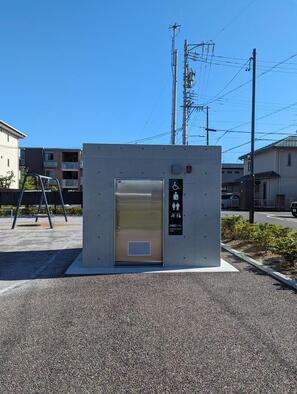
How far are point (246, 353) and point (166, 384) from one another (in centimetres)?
106

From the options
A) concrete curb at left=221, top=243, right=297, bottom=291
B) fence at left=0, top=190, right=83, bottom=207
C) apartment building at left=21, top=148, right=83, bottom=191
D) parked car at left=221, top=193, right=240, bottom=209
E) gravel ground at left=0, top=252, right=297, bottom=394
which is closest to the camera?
gravel ground at left=0, top=252, right=297, bottom=394

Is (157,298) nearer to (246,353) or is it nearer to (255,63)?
(246,353)

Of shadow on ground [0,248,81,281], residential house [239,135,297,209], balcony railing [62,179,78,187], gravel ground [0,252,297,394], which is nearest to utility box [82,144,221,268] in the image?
shadow on ground [0,248,81,281]

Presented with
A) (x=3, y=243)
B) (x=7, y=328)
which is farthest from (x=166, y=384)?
(x=3, y=243)

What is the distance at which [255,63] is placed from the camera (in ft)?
59.5

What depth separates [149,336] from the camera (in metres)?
4.75

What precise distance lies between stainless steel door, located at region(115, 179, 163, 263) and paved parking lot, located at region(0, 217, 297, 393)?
1.54 meters

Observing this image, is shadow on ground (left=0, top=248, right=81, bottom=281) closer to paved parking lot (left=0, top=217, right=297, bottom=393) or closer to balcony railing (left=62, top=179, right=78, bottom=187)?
paved parking lot (left=0, top=217, right=297, bottom=393)

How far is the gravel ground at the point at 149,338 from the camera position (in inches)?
143

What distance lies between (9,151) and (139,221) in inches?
1434

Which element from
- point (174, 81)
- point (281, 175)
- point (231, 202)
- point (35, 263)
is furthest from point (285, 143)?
point (35, 263)

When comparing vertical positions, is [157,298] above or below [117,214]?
below

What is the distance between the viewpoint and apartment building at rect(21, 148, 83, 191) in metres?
68.8

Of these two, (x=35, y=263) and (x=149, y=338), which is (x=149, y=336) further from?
(x=35, y=263)
